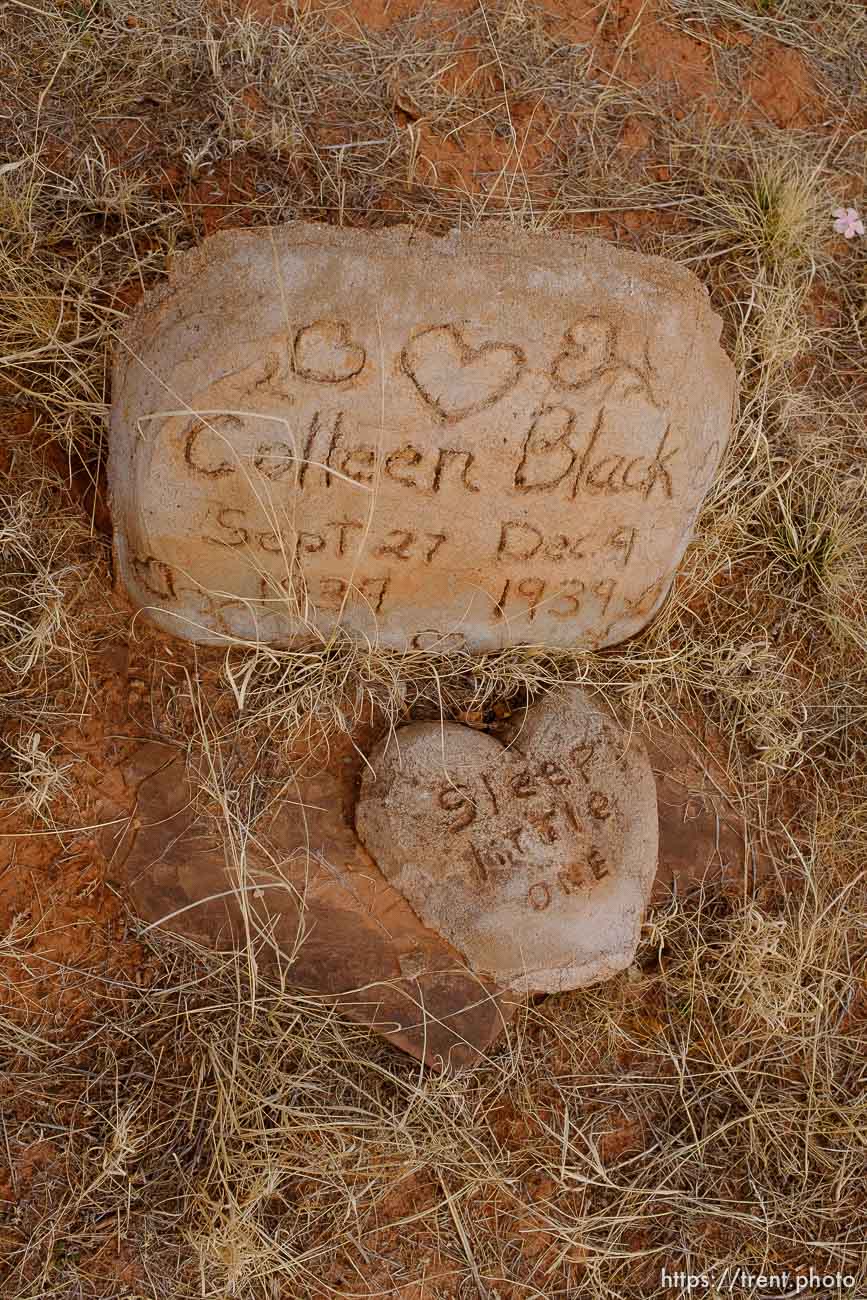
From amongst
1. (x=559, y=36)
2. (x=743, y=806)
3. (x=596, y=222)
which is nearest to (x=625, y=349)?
(x=596, y=222)

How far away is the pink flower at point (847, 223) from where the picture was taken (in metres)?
3.25

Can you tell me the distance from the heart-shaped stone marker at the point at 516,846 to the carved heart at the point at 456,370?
2.44 feet

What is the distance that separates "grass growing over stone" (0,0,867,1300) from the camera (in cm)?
221

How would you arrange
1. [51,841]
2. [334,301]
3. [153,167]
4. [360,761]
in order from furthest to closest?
[153,167] → [360,761] → [51,841] → [334,301]

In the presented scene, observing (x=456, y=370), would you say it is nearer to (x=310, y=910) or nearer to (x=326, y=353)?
(x=326, y=353)

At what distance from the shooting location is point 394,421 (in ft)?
6.92

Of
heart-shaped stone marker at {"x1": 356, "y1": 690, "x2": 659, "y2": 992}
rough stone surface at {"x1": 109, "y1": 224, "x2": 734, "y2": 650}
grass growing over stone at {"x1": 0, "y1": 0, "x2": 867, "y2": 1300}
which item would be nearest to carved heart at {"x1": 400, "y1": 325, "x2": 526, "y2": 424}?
rough stone surface at {"x1": 109, "y1": 224, "x2": 734, "y2": 650}

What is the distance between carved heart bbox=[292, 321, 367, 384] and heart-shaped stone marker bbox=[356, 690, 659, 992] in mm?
832

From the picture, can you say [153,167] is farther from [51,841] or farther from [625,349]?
[51,841]

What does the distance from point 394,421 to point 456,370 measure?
164 mm

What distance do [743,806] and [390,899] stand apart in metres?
1.01

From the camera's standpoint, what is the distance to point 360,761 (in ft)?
8.07
